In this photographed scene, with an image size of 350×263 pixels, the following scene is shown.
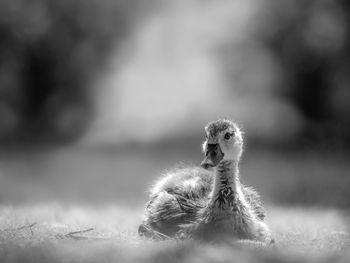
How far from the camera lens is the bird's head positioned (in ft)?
22.9

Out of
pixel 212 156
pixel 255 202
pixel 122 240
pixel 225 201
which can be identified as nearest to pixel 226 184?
pixel 225 201

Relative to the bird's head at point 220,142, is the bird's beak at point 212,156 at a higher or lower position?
lower

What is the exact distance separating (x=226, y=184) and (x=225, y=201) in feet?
0.64

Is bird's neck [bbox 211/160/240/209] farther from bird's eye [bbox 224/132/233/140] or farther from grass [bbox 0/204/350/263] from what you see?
grass [bbox 0/204/350/263]

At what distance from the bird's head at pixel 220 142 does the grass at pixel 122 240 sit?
0.86 m

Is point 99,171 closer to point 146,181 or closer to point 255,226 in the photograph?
point 146,181

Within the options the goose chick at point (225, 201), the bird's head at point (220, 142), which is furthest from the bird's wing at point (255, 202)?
the bird's head at point (220, 142)

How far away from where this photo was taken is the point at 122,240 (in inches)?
274

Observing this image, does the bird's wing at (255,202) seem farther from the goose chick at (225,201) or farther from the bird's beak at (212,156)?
the bird's beak at (212,156)

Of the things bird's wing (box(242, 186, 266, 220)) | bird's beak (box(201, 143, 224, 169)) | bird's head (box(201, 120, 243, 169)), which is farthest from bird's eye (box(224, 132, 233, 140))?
bird's wing (box(242, 186, 266, 220))

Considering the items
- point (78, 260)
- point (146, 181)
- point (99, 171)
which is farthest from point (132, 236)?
point (99, 171)

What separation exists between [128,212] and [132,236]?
2.72 meters

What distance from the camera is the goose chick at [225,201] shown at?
6.96m

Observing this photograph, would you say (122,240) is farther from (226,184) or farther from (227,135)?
(227,135)
